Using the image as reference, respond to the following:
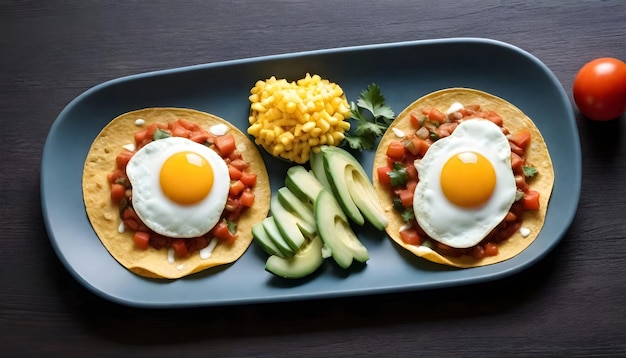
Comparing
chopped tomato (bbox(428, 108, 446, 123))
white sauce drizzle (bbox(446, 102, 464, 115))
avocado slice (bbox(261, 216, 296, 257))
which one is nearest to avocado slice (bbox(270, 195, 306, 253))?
avocado slice (bbox(261, 216, 296, 257))

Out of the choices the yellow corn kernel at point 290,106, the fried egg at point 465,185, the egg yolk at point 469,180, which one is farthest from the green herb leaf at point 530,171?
the yellow corn kernel at point 290,106

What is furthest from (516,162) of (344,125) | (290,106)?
(290,106)

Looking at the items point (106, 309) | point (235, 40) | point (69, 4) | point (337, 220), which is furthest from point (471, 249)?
point (69, 4)

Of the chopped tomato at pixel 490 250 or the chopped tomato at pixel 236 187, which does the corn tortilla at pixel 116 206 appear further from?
the chopped tomato at pixel 490 250

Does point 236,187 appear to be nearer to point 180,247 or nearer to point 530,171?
point 180,247

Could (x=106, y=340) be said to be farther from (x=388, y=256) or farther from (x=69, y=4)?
(x=69, y=4)

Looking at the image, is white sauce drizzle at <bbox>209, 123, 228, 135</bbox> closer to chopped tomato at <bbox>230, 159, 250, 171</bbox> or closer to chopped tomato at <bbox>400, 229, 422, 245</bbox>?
chopped tomato at <bbox>230, 159, 250, 171</bbox>
